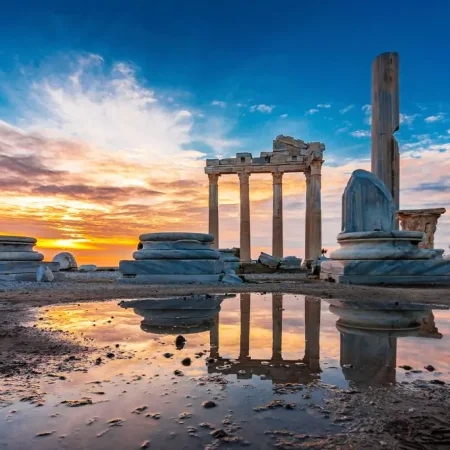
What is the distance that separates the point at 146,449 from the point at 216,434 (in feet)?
0.99

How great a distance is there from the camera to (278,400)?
81.7 inches

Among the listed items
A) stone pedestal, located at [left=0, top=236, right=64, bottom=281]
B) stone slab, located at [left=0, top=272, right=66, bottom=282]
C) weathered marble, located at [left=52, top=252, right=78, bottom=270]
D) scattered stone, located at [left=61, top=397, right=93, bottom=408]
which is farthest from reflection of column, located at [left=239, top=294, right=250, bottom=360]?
weathered marble, located at [left=52, top=252, right=78, bottom=270]

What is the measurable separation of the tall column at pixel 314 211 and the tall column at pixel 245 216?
4830 millimetres

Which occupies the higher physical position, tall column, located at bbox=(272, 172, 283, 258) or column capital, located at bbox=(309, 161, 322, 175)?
column capital, located at bbox=(309, 161, 322, 175)

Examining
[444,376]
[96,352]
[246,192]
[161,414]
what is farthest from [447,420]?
[246,192]

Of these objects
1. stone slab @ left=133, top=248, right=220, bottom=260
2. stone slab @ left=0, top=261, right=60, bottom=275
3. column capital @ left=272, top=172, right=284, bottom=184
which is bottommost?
stone slab @ left=0, top=261, right=60, bottom=275

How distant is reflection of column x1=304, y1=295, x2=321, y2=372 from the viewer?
2.82 m

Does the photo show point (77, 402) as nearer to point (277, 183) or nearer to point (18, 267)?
point (18, 267)

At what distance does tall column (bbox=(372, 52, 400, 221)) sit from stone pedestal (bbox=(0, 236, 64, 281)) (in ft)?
39.0

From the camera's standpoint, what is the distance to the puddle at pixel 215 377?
5.69 feet

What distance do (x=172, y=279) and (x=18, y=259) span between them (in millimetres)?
5359

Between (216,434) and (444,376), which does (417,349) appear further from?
(216,434)

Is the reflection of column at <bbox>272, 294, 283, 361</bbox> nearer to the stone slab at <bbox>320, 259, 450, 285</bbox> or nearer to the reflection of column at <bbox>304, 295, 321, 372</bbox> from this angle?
the reflection of column at <bbox>304, 295, 321, 372</bbox>

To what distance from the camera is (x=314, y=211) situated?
31.5 metres
